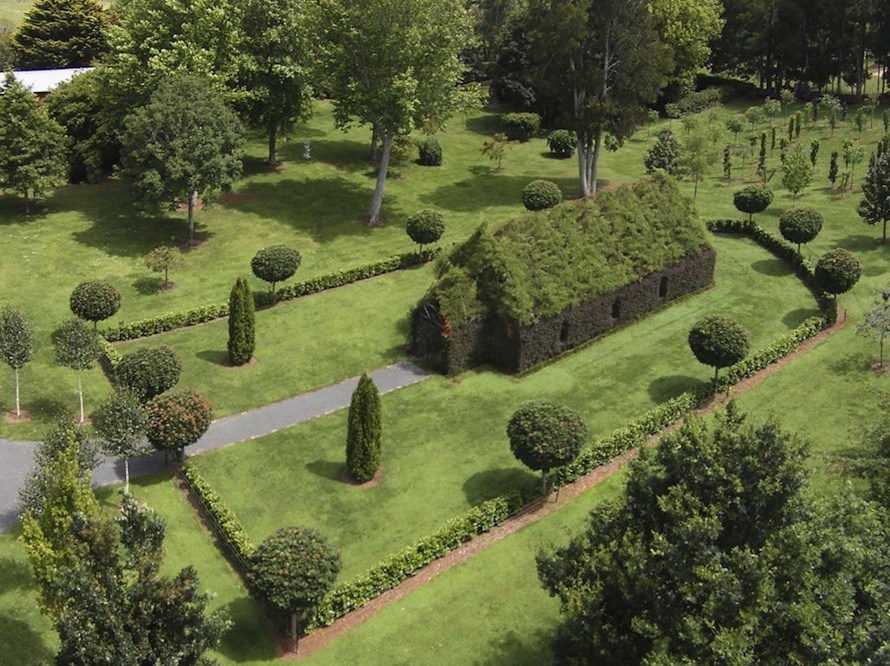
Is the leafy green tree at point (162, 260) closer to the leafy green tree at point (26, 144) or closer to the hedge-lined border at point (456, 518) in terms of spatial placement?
the leafy green tree at point (26, 144)

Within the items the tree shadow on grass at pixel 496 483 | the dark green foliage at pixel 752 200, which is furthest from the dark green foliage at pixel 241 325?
the dark green foliage at pixel 752 200

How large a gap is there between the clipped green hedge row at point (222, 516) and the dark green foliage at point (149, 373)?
12.4 feet

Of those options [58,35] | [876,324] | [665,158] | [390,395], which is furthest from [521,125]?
[390,395]

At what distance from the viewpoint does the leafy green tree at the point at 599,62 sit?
56062 millimetres

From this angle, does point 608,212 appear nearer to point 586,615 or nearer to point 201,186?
point 201,186

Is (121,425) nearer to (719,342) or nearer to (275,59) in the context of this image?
(719,342)

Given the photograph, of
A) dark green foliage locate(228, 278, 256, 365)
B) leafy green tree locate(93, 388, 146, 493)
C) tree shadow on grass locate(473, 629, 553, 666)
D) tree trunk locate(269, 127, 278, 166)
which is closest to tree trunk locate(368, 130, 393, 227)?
tree trunk locate(269, 127, 278, 166)

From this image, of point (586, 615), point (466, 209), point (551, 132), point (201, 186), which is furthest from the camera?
point (551, 132)

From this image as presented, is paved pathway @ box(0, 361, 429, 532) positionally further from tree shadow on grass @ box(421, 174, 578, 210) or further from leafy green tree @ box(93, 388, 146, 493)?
tree shadow on grass @ box(421, 174, 578, 210)

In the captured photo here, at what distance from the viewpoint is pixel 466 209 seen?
59.6 m

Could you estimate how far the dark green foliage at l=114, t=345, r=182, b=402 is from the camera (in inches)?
1340

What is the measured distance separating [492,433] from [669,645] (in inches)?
665

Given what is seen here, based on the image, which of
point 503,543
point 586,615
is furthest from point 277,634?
point 586,615

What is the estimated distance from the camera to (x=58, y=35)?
275 ft
